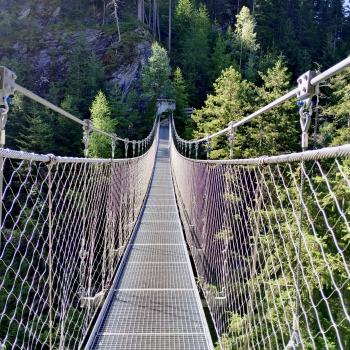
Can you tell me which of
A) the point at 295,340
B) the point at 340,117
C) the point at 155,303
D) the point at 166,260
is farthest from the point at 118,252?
the point at 340,117

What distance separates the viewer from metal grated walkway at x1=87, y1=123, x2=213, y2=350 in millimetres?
2281

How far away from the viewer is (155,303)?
279 centimetres

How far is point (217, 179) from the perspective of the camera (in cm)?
261

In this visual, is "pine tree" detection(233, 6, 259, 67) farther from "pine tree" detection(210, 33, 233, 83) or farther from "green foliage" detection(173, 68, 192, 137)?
"green foliage" detection(173, 68, 192, 137)

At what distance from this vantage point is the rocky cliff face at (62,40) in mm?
24281

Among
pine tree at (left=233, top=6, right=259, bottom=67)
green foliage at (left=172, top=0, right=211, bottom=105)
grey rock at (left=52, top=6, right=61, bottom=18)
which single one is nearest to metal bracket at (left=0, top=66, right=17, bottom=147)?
green foliage at (left=172, top=0, right=211, bottom=105)

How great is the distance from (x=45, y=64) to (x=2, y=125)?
2607cm

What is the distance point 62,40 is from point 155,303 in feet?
85.6

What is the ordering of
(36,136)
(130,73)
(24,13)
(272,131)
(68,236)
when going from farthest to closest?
1. (24,13)
2. (130,73)
3. (36,136)
4. (272,131)
5. (68,236)

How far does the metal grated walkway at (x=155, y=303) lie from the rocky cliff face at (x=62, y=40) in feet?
66.9

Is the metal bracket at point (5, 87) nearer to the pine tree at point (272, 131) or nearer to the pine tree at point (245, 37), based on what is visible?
the pine tree at point (272, 131)

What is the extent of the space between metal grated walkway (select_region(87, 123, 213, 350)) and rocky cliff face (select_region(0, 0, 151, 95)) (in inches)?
802

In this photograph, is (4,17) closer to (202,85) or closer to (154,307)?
(202,85)

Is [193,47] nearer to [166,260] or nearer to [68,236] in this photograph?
[166,260]
